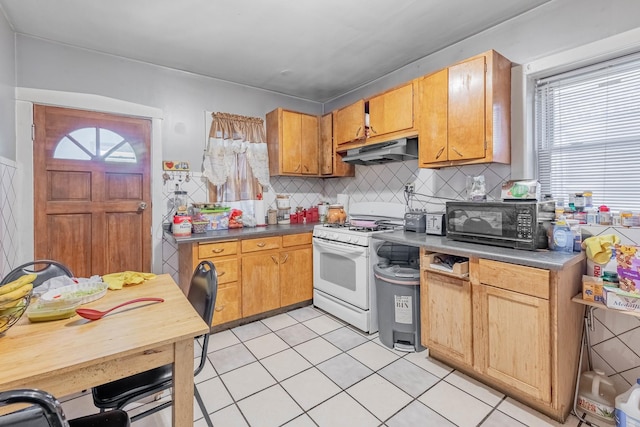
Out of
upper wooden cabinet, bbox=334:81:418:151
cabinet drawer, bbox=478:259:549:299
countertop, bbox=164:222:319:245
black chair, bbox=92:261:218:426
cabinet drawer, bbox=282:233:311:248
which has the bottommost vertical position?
black chair, bbox=92:261:218:426

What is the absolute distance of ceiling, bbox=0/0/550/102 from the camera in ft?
6.71

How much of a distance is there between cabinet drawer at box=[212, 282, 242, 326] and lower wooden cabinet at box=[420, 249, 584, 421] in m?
1.76

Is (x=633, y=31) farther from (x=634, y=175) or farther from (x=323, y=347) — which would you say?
(x=323, y=347)

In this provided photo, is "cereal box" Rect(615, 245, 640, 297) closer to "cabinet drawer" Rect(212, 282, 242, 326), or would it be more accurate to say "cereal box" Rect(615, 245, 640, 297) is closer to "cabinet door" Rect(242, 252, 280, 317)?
"cabinet door" Rect(242, 252, 280, 317)

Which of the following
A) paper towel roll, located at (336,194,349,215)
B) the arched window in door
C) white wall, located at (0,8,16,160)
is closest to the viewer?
white wall, located at (0,8,16,160)

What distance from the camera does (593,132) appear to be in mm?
1966

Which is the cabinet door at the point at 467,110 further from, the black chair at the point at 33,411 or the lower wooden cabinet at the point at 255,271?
the black chair at the point at 33,411

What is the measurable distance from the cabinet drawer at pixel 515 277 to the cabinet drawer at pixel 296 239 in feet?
5.81

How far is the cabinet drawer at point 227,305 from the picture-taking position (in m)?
2.65

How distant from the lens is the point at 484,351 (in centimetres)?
182

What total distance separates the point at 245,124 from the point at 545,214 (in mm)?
2957

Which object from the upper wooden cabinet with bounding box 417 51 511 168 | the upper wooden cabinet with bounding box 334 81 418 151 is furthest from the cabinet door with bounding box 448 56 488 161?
the upper wooden cabinet with bounding box 334 81 418 151

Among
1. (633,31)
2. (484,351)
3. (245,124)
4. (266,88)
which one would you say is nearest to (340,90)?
(266,88)

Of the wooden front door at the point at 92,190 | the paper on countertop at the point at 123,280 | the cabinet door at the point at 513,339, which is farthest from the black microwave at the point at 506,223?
the wooden front door at the point at 92,190
